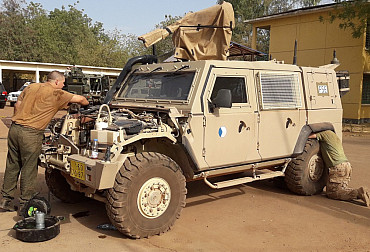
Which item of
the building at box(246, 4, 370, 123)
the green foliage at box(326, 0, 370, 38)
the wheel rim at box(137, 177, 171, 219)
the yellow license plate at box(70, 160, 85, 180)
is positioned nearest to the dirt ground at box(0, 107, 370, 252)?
the wheel rim at box(137, 177, 171, 219)

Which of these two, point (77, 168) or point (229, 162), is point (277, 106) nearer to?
point (229, 162)

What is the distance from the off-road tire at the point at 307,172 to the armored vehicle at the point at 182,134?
0.02 meters

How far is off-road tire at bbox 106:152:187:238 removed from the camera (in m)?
4.00

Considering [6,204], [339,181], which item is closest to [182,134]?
[6,204]

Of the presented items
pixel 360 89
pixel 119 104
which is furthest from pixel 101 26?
pixel 119 104

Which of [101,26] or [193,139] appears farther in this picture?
[101,26]

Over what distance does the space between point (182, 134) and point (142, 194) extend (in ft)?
2.82

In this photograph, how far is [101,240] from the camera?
4.14 m

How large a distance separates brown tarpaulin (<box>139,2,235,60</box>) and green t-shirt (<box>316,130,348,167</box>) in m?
2.08

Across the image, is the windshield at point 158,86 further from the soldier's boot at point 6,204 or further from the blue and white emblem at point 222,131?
the soldier's boot at point 6,204

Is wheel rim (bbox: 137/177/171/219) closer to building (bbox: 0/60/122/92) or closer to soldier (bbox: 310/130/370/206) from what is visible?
soldier (bbox: 310/130/370/206)

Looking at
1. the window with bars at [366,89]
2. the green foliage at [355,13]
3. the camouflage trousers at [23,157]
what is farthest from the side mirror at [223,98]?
the window with bars at [366,89]

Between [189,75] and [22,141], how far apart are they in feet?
7.37

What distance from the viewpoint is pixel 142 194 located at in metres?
4.16
